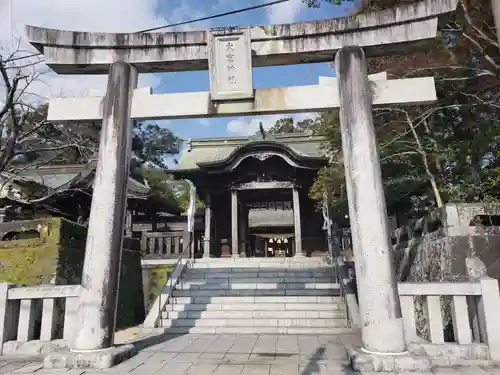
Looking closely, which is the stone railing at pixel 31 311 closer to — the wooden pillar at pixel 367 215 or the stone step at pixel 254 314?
the stone step at pixel 254 314

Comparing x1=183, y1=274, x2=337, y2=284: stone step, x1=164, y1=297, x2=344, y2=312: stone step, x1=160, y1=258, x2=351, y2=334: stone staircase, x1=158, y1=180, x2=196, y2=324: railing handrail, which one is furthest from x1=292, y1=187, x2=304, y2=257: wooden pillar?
x1=164, y1=297, x2=344, y2=312: stone step

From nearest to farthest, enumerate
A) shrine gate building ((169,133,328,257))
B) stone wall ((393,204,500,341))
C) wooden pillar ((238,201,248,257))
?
stone wall ((393,204,500,341)) → shrine gate building ((169,133,328,257)) → wooden pillar ((238,201,248,257))

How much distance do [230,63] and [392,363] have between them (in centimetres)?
516

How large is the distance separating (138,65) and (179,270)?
6875 millimetres

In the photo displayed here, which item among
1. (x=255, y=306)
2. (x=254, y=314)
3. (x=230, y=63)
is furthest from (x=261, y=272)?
(x=230, y=63)

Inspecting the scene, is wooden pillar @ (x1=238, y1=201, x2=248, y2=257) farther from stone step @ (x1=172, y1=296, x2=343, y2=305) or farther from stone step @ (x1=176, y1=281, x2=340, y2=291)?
stone step @ (x1=172, y1=296, x2=343, y2=305)

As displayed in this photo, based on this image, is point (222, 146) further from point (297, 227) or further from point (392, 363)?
point (392, 363)

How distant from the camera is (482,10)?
8273 mm

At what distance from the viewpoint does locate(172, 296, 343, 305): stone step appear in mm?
9273

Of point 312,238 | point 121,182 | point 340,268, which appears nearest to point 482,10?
point 340,268

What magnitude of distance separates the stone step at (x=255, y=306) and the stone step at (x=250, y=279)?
145 cm

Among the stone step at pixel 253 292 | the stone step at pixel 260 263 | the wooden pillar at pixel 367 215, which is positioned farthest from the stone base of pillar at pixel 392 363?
the stone step at pixel 260 263

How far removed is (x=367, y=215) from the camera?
17.5 feet

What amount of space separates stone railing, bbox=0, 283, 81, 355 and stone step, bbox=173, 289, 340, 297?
173 inches
